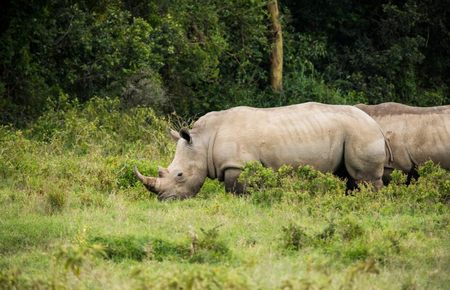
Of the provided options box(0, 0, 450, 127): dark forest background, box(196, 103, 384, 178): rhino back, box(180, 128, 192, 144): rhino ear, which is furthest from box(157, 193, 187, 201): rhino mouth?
box(0, 0, 450, 127): dark forest background

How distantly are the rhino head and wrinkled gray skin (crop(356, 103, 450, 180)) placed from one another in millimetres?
2522

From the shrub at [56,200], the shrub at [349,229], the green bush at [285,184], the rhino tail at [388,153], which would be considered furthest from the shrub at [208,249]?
the rhino tail at [388,153]

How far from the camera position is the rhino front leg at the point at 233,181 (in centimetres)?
1302

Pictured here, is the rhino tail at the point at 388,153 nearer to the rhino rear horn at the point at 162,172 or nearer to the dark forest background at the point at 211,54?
the rhino rear horn at the point at 162,172

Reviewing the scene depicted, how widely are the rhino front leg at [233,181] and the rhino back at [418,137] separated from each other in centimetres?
226

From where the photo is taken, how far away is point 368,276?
8695mm

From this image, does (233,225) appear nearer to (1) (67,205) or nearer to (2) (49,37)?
(1) (67,205)

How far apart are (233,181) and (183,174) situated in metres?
0.66

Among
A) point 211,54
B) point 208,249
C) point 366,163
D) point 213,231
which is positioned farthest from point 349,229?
point 211,54

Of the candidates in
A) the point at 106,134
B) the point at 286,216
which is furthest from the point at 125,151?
the point at 286,216

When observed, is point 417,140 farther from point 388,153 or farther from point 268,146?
point 268,146

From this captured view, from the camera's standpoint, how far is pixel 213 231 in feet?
31.9

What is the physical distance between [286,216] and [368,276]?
2749 millimetres

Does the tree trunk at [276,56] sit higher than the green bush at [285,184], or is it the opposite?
the green bush at [285,184]
